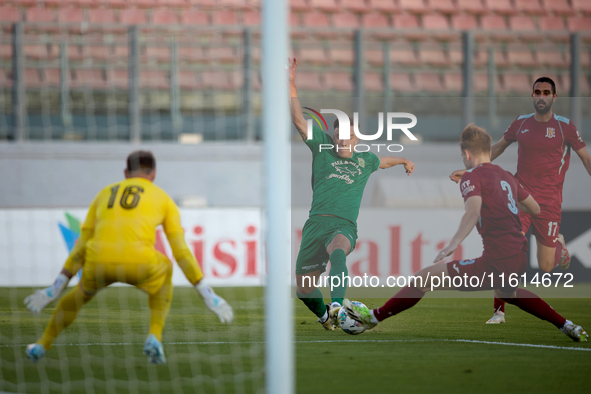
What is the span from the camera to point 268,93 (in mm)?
2852

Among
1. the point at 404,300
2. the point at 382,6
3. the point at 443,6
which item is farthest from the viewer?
the point at 443,6

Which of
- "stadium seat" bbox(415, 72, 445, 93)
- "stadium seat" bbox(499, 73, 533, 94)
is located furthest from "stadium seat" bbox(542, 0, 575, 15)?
"stadium seat" bbox(415, 72, 445, 93)

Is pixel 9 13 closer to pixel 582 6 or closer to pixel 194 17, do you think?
pixel 194 17

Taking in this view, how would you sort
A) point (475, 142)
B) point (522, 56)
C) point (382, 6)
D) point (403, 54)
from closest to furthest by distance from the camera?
point (475, 142) → point (403, 54) → point (522, 56) → point (382, 6)

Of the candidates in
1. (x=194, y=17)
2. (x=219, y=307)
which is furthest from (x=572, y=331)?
(x=194, y=17)

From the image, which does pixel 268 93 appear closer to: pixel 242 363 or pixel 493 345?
pixel 242 363

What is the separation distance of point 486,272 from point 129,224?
2.38 metres

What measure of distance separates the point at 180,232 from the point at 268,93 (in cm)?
166

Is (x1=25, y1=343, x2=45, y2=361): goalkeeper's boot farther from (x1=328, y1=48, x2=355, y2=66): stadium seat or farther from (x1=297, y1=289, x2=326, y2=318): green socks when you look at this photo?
(x1=328, y1=48, x2=355, y2=66): stadium seat

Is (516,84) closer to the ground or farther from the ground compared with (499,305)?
farther from the ground

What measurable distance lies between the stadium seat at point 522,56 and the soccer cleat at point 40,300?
25.8ft

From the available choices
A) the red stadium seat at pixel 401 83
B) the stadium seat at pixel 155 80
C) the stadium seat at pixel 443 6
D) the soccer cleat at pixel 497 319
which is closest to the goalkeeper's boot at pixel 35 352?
the soccer cleat at pixel 497 319

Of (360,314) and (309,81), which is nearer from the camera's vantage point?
(360,314)

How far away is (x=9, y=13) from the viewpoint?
10922 millimetres
